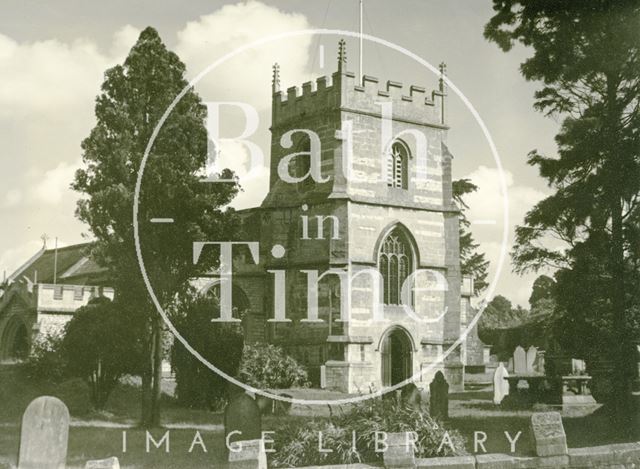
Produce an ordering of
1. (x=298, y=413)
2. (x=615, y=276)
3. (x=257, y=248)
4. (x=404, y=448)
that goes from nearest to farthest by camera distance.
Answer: (x=404, y=448) → (x=615, y=276) → (x=298, y=413) → (x=257, y=248)

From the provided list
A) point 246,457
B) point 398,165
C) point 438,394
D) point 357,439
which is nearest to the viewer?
point 246,457

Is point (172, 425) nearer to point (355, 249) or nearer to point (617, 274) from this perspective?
point (355, 249)

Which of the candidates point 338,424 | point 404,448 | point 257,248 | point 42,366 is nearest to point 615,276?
point 338,424

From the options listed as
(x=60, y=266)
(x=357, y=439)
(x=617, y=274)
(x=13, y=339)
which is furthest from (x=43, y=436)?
(x=60, y=266)

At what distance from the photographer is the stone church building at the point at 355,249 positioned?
82.8 ft

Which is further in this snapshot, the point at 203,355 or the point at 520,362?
the point at 520,362

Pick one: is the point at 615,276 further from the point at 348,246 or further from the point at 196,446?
the point at 348,246

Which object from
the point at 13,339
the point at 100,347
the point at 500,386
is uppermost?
the point at 13,339

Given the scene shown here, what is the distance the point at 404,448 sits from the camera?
890cm

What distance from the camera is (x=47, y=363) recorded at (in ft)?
79.0

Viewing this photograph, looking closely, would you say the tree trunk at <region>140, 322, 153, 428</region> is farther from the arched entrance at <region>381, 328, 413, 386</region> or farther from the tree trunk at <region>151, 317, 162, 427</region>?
the arched entrance at <region>381, 328, 413, 386</region>

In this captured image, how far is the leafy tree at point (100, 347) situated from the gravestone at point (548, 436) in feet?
38.1

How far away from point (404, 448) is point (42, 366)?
1797 centimetres

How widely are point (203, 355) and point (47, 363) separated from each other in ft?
18.4
